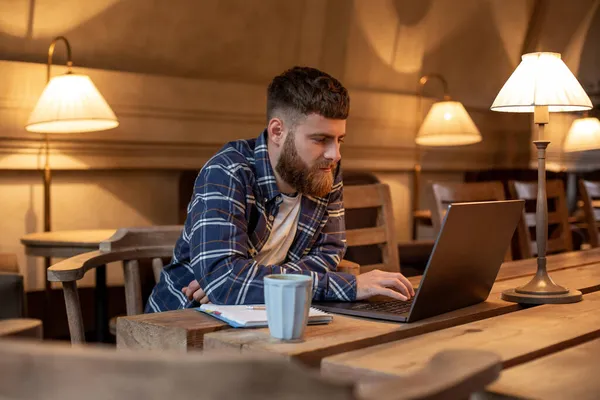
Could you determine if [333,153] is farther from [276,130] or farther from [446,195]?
[446,195]

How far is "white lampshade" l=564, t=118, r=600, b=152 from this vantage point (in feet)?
17.7

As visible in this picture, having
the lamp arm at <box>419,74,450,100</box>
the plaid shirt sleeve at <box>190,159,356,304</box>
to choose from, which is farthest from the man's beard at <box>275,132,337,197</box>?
the lamp arm at <box>419,74,450,100</box>

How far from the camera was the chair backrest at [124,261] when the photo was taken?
182 centimetres

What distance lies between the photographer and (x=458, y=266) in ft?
4.81

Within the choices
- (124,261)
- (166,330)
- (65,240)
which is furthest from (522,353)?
(65,240)

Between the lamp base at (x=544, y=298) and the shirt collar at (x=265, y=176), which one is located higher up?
the shirt collar at (x=265, y=176)

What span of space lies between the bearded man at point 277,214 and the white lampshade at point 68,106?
1.59 meters

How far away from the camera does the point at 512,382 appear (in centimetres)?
98

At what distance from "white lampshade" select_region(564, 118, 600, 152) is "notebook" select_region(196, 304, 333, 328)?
4283 mm

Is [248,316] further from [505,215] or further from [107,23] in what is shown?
[107,23]

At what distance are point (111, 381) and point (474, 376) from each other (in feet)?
1.04

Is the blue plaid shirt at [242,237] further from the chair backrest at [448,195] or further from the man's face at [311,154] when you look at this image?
the chair backrest at [448,195]

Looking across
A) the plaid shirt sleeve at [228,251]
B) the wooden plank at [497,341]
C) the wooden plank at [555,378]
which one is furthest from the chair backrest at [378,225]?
the wooden plank at [555,378]

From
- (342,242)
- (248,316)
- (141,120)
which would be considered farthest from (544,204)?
(141,120)
